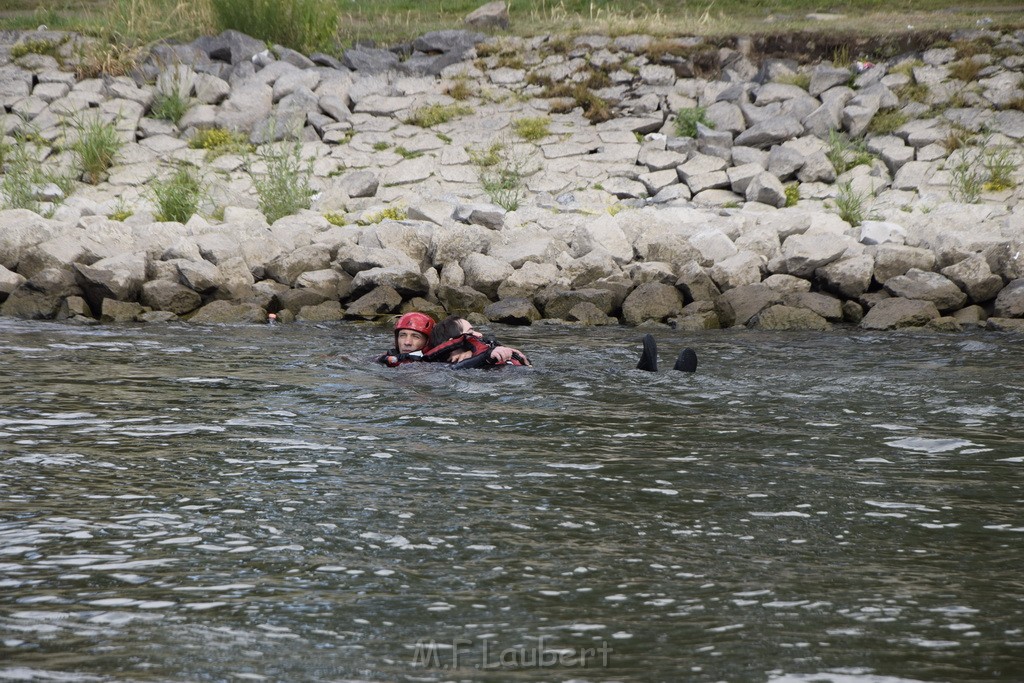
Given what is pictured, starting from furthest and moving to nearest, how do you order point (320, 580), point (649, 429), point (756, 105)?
point (756, 105) → point (649, 429) → point (320, 580)

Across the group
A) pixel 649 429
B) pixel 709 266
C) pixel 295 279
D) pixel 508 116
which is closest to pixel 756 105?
pixel 508 116

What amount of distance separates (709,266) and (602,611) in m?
9.69

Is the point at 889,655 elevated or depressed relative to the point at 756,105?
depressed

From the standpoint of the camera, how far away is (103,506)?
5273 millimetres

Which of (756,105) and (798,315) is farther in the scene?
(756,105)

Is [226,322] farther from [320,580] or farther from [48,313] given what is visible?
[320,580]

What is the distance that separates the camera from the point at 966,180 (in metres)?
15.8

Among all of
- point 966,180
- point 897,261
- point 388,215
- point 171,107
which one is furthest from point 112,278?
point 966,180

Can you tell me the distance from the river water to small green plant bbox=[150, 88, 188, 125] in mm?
11196

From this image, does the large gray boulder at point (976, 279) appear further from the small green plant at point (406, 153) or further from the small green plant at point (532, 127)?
the small green plant at point (406, 153)

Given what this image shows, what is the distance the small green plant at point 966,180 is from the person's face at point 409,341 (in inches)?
347

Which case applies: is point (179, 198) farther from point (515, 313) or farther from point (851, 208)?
point (851, 208)

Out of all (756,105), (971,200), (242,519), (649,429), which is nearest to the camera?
(242,519)

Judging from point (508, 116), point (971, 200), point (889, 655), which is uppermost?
point (508, 116)
